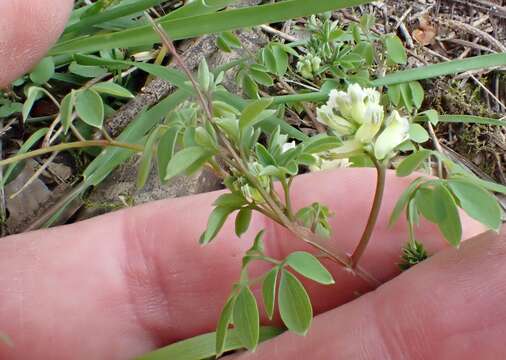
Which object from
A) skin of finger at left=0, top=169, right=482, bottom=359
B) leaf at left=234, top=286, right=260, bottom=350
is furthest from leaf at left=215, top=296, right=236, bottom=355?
skin of finger at left=0, top=169, right=482, bottom=359

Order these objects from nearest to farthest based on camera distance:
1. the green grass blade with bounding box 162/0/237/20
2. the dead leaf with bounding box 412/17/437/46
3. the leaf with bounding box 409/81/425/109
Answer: the green grass blade with bounding box 162/0/237/20 → the leaf with bounding box 409/81/425/109 → the dead leaf with bounding box 412/17/437/46

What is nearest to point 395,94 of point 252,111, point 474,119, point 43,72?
point 474,119

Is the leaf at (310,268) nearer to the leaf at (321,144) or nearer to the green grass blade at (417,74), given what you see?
the leaf at (321,144)

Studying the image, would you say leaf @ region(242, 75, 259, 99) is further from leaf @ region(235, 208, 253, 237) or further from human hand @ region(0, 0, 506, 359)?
leaf @ region(235, 208, 253, 237)

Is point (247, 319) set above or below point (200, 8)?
below

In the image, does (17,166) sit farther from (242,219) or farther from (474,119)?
(474,119)

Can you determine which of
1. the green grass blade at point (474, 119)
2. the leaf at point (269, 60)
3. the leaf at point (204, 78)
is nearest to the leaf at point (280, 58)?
the leaf at point (269, 60)

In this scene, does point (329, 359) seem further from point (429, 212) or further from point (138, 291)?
point (138, 291)
